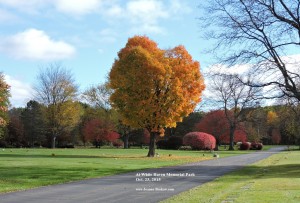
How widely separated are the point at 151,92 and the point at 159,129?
4350mm

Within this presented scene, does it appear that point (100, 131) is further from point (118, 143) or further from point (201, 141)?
point (201, 141)

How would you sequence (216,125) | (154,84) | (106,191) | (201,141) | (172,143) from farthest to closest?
1. (216,125)
2. (172,143)
3. (201,141)
4. (154,84)
5. (106,191)

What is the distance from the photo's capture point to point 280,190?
42.7 ft

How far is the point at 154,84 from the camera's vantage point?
36188 millimetres

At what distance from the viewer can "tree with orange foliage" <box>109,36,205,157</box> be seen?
1404 inches

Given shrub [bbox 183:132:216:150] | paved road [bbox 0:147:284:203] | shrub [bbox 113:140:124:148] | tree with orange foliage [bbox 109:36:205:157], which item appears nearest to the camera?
paved road [bbox 0:147:284:203]

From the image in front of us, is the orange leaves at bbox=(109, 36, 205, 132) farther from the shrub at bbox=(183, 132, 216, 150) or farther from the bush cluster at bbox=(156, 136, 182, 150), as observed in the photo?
the bush cluster at bbox=(156, 136, 182, 150)

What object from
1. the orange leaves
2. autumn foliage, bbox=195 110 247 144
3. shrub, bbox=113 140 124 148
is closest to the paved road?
the orange leaves

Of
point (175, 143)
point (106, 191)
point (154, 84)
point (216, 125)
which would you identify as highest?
point (154, 84)

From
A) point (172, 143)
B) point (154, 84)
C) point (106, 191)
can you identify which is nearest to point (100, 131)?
→ point (172, 143)

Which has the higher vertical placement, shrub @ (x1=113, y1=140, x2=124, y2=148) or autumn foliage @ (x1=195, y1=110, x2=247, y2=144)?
autumn foliage @ (x1=195, y1=110, x2=247, y2=144)

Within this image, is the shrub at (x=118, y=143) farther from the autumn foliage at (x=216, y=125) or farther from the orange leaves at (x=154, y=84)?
the orange leaves at (x=154, y=84)

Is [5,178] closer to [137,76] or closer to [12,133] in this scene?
[137,76]

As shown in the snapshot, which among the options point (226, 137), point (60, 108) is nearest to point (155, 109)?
point (60, 108)
